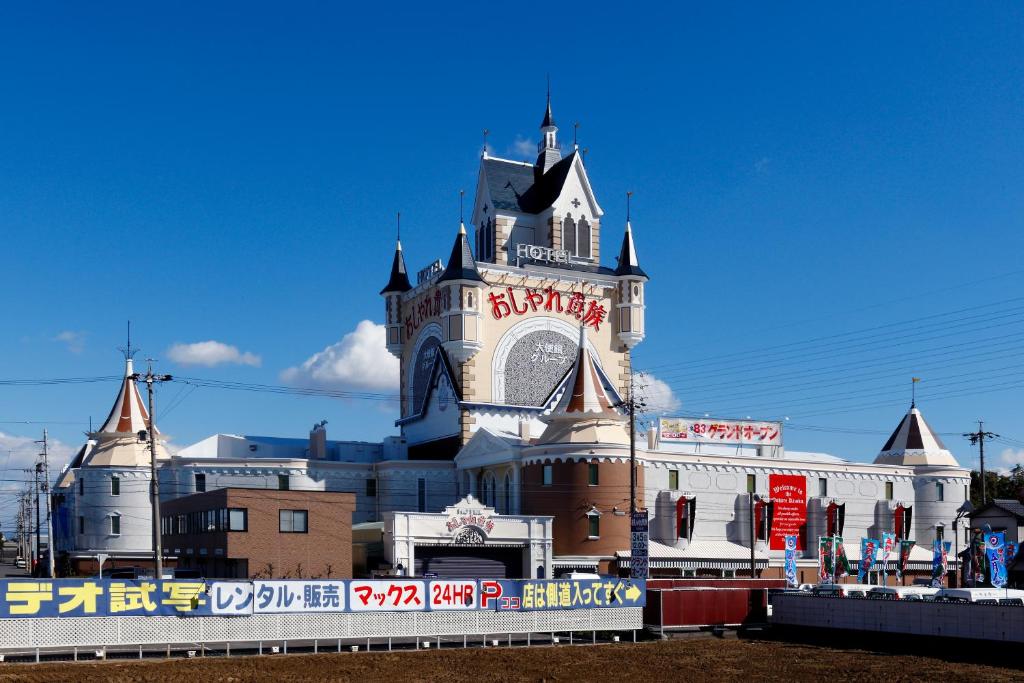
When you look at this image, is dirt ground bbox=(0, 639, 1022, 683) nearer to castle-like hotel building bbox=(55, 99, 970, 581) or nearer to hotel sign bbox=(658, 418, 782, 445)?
castle-like hotel building bbox=(55, 99, 970, 581)

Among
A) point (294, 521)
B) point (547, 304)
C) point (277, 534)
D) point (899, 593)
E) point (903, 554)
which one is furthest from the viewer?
point (547, 304)

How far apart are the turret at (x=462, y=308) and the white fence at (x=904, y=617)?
105 ft

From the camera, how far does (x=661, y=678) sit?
37.3 metres

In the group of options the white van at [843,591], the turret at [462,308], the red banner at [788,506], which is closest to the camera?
the white van at [843,591]

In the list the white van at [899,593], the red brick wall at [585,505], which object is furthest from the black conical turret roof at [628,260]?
the white van at [899,593]

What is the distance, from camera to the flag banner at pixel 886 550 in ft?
234

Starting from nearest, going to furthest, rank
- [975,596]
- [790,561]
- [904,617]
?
[975,596] < [904,617] < [790,561]

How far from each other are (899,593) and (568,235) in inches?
1722

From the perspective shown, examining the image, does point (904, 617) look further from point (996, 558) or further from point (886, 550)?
point (886, 550)

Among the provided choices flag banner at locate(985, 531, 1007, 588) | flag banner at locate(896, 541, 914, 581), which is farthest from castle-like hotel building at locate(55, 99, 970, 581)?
flag banner at locate(985, 531, 1007, 588)

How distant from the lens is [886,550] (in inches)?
2815

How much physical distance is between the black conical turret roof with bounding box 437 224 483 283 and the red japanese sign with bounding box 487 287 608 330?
2.16 metres

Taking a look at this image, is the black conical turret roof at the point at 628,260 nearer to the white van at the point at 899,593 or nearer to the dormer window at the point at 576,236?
the dormer window at the point at 576,236

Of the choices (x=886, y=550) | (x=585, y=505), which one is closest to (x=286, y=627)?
(x=585, y=505)
